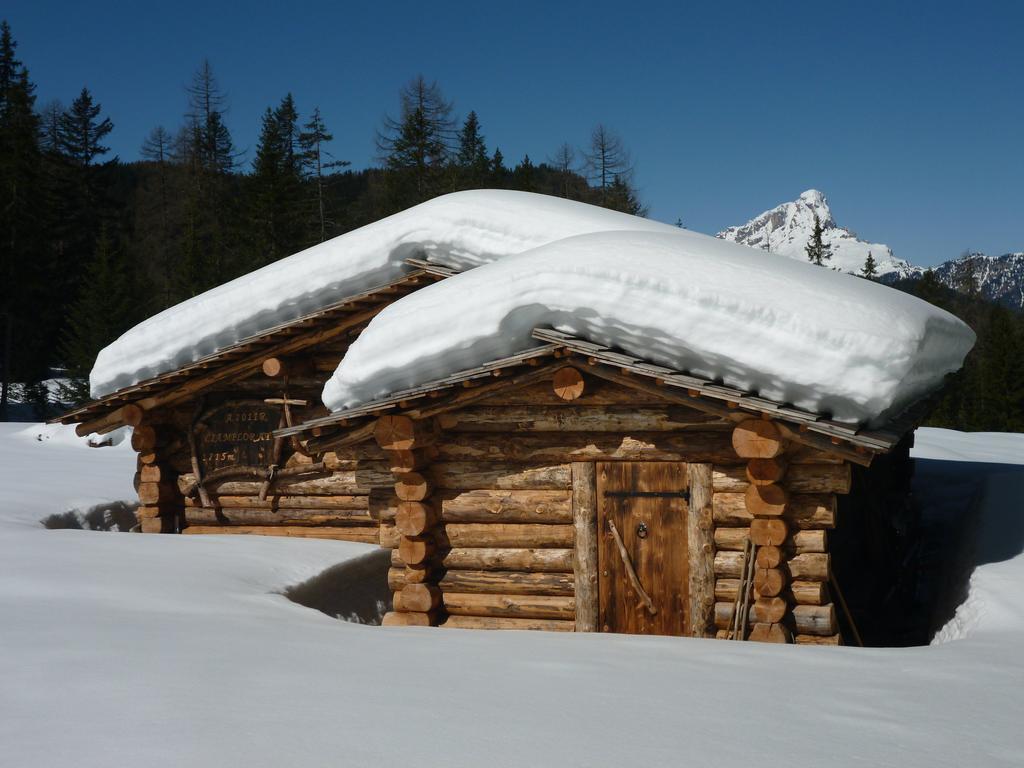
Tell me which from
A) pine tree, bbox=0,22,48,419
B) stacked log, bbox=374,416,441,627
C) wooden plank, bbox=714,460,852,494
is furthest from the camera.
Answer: pine tree, bbox=0,22,48,419

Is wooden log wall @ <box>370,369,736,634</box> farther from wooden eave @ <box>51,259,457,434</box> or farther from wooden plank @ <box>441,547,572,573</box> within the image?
wooden eave @ <box>51,259,457,434</box>

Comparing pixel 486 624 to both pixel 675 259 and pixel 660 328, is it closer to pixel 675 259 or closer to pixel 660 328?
pixel 660 328

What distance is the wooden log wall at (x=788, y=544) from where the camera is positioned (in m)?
6.75

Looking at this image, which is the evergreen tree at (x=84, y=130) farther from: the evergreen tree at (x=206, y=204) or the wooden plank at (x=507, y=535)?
the wooden plank at (x=507, y=535)

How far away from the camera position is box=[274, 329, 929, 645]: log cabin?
6.80m

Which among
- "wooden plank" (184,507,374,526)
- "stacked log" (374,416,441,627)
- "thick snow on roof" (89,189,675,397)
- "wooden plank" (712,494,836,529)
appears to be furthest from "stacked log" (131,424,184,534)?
"wooden plank" (712,494,836,529)

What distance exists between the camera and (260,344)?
10.9 meters

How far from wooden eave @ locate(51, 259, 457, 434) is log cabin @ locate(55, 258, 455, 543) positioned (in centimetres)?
2

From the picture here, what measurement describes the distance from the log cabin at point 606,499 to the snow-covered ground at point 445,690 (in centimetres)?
117

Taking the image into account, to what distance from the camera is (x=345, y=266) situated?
10.5 m

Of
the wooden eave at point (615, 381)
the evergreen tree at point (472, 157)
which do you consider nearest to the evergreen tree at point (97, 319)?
the evergreen tree at point (472, 157)

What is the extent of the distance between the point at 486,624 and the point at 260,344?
504 cm

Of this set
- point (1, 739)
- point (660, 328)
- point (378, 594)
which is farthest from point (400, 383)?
point (1, 739)

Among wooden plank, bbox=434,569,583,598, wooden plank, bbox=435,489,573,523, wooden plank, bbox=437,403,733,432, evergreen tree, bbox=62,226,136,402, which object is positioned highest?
evergreen tree, bbox=62,226,136,402
